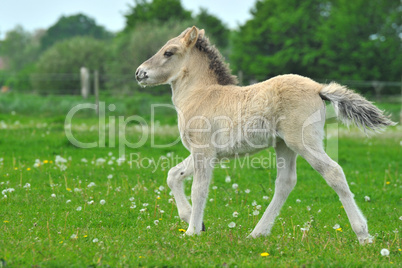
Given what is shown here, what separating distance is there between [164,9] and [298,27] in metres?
14.6

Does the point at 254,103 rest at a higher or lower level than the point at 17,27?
lower

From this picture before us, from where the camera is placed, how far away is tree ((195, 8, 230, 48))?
4909 cm

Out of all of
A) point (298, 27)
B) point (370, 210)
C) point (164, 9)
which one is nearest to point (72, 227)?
point (370, 210)

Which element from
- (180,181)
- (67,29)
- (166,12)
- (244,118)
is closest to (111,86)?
(166,12)

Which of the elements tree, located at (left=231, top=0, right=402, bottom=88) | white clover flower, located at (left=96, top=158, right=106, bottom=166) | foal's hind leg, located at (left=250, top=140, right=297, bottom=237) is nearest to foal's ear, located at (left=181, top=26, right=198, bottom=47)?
foal's hind leg, located at (left=250, top=140, right=297, bottom=237)

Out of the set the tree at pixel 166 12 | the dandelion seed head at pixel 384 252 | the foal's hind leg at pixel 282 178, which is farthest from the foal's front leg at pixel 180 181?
the tree at pixel 166 12

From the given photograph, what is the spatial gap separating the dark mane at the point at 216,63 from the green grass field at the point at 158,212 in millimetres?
1820

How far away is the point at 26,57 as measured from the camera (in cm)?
8112

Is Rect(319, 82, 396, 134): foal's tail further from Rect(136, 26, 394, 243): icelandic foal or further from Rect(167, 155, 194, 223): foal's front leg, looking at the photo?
Rect(167, 155, 194, 223): foal's front leg

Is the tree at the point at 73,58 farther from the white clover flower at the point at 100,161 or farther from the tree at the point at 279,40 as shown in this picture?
the white clover flower at the point at 100,161

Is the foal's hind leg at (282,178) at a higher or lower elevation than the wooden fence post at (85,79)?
lower

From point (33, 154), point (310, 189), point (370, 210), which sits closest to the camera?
point (370, 210)

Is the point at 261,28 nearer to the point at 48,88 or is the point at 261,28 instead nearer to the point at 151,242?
the point at 48,88

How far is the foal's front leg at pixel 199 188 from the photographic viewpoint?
560 centimetres
